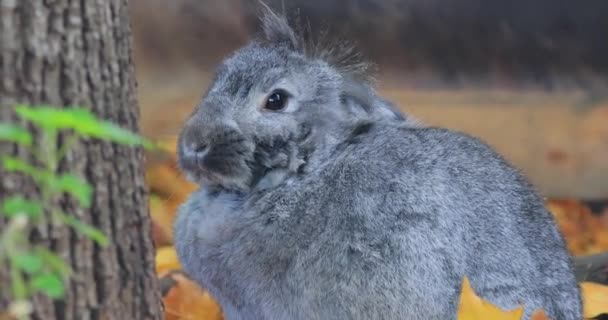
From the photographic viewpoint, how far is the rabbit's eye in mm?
2756

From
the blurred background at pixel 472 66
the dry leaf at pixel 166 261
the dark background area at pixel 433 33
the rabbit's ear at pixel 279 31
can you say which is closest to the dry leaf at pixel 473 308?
the rabbit's ear at pixel 279 31

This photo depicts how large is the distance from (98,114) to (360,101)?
110 centimetres

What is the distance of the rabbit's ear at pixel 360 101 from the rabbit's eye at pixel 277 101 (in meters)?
0.21

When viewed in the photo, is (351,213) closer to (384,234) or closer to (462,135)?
(384,234)

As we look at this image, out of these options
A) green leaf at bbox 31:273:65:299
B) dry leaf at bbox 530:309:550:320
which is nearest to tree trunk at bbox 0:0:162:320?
green leaf at bbox 31:273:65:299

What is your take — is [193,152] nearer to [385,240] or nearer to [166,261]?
[385,240]

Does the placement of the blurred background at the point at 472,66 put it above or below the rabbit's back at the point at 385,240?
above

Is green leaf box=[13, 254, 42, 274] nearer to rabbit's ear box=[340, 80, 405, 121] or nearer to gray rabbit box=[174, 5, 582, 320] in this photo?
gray rabbit box=[174, 5, 582, 320]

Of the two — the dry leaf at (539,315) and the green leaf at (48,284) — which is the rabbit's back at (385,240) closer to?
the dry leaf at (539,315)

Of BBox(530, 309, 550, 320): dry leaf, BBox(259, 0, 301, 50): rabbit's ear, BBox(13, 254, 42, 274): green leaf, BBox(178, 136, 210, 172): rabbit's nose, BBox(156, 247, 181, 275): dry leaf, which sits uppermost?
BBox(259, 0, 301, 50): rabbit's ear

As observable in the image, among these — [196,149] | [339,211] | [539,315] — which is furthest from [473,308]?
[196,149]

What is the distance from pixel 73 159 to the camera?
1.94 metres

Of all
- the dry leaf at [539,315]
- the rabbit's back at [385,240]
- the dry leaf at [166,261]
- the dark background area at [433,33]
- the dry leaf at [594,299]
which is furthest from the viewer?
the dark background area at [433,33]

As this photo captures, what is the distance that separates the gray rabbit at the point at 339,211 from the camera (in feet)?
8.55
